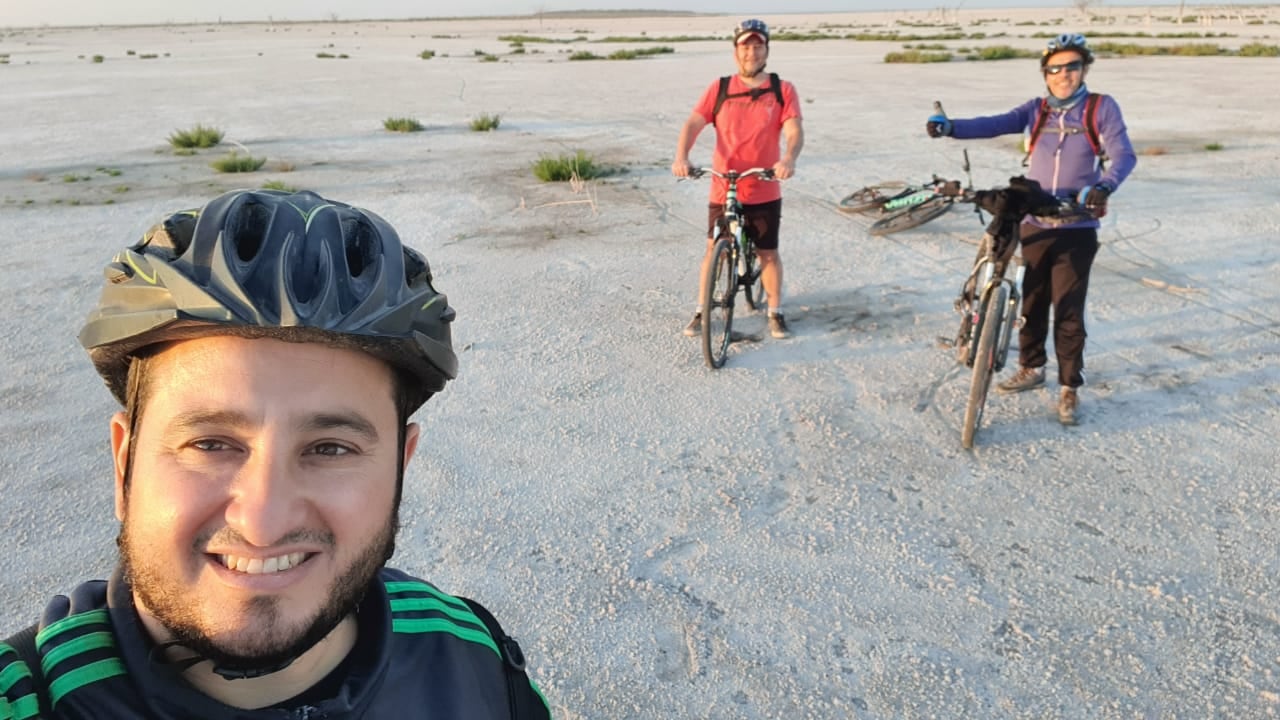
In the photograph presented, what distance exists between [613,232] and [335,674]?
7350 millimetres

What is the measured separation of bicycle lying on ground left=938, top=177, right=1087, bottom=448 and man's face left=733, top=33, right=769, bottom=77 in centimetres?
148

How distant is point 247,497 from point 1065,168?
4.64m

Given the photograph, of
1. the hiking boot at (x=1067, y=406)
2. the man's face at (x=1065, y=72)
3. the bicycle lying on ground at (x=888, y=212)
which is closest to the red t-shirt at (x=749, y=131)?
the bicycle lying on ground at (x=888, y=212)

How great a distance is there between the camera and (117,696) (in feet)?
3.41

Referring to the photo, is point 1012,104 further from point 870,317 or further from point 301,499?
point 301,499

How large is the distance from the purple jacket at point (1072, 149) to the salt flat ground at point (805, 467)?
127 centimetres

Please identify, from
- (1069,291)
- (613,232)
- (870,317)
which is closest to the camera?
(1069,291)

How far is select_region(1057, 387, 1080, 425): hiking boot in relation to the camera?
4.57 meters

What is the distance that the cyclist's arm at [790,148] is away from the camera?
515 cm

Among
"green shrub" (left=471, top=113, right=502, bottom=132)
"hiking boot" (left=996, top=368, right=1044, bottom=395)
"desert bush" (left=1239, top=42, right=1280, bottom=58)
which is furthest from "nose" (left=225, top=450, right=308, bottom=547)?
"desert bush" (left=1239, top=42, right=1280, bottom=58)

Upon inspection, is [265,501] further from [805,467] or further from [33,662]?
[805,467]

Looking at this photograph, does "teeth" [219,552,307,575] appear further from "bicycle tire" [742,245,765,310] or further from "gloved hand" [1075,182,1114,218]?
"bicycle tire" [742,245,765,310]

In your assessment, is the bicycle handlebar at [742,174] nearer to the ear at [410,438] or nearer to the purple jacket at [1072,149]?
the purple jacket at [1072,149]

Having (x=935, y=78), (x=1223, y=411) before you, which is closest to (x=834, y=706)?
(x=1223, y=411)
